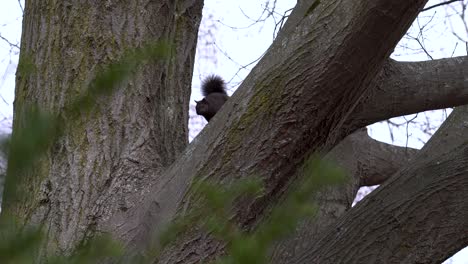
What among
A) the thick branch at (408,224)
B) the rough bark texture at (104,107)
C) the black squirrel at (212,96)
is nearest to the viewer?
the thick branch at (408,224)

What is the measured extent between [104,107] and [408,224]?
1.04 metres

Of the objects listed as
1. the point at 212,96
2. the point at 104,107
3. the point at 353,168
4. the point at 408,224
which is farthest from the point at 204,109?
the point at 408,224

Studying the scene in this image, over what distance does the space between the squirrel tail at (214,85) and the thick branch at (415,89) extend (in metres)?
2.42

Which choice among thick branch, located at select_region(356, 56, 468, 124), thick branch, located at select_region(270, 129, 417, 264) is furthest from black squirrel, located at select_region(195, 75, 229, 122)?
thick branch, located at select_region(356, 56, 468, 124)

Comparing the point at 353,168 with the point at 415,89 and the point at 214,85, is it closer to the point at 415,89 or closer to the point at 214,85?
the point at 415,89

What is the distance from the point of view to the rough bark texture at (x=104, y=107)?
2.67m

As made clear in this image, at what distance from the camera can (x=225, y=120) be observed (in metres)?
2.43

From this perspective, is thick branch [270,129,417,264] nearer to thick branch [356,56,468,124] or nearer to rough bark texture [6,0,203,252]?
thick branch [356,56,468,124]

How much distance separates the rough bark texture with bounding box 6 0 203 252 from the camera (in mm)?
2672

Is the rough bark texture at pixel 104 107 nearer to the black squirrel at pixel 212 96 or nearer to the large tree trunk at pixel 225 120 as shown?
the large tree trunk at pixel 225 120

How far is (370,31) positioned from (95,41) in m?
1.13

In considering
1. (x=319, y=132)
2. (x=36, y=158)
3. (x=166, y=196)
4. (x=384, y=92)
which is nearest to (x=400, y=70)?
(x=384, y=92)

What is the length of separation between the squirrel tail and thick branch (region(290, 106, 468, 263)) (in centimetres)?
296

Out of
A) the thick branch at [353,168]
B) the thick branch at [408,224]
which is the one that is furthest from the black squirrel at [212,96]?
the thick branch at [408,224]
